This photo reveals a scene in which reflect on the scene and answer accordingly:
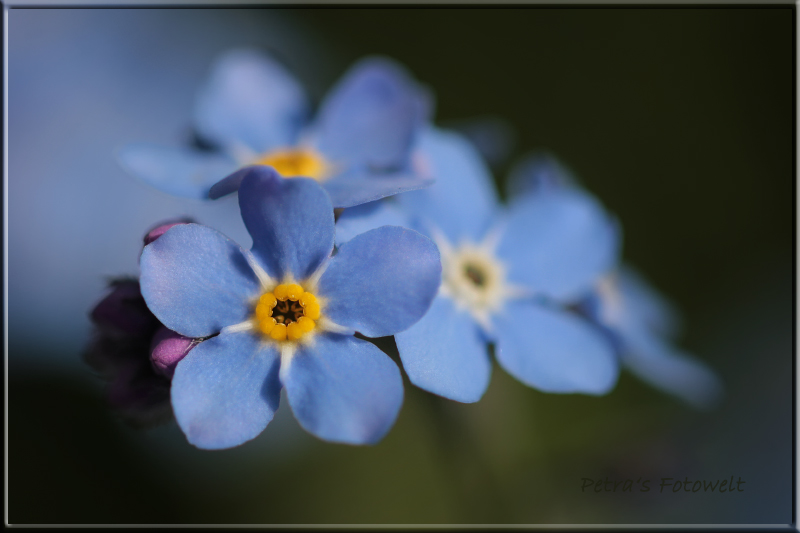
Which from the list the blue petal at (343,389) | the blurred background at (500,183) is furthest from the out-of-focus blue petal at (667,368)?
the blue petal at (343,389)

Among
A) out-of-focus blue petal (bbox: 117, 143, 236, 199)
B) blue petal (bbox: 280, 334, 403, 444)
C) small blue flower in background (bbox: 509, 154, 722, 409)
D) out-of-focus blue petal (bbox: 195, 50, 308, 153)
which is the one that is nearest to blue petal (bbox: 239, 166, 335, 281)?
blue petal (bbox: 280, 334, 403, 444)

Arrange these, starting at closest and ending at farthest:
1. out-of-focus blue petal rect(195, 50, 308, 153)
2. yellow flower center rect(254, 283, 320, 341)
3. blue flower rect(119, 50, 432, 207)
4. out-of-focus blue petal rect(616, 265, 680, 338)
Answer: yellow flower center rect(254, 283, 320, 341)
blue flower rect(119, 50, 432, 207)
out-of-focus blue petal rect(195, 50, 308, 153)
out-of-focus blue petal rect(616, 265, 680, 338)

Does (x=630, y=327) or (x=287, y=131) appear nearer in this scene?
(x=287, y=131)

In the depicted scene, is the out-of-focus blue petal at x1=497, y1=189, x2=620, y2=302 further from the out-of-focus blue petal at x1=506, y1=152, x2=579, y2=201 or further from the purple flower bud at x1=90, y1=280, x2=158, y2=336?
the purple flower bud at x1=90, y1=280, x2=158, y2=336

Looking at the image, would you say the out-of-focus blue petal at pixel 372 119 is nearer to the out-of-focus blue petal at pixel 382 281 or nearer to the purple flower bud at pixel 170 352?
the out-of-focus blue petal at pixel 382 281

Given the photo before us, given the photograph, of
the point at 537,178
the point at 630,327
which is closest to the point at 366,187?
the point at 537,178

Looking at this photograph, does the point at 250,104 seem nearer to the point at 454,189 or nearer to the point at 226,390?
the point at 454,189
